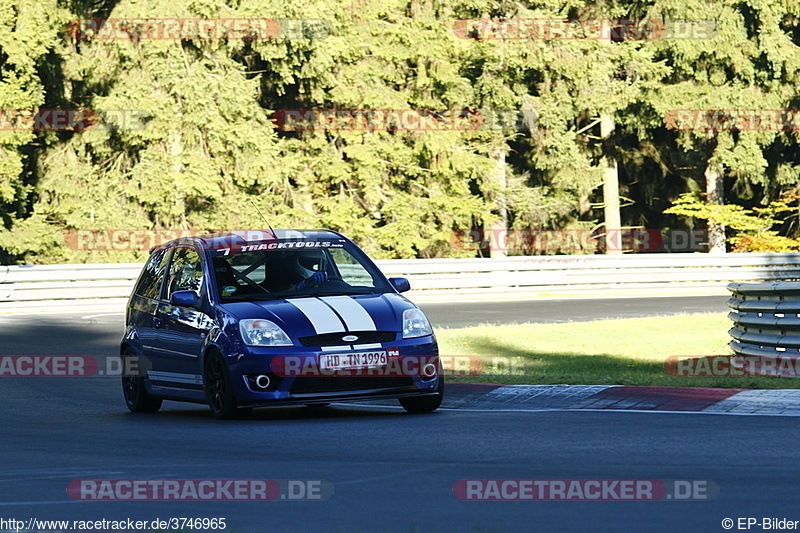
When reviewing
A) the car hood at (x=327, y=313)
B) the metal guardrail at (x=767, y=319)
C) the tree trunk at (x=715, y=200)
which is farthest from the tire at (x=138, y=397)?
the tree trunk at (x=715, y=200)

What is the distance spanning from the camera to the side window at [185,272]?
12.8m

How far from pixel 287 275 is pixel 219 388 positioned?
4.00 ft

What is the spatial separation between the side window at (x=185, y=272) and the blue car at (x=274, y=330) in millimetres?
12

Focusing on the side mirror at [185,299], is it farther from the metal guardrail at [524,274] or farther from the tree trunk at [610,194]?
the tree trunk at [610,194]

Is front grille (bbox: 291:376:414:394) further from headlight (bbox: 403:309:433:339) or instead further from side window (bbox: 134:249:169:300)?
side window (bbox: 134:249:169:300)

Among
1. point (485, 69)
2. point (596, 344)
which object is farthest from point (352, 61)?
point (596, 344)

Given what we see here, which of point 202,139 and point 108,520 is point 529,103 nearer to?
point 202,139

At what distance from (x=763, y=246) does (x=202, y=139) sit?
17969mm

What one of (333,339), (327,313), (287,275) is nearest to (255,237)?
(287,275)

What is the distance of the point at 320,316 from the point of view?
→ 11711 millimetres

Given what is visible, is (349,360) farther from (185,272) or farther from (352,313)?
(185,272)

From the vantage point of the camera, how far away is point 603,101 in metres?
49.9

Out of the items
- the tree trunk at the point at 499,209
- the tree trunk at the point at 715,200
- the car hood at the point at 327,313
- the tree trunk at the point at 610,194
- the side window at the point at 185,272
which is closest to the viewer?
the car hood at the point at 327,313

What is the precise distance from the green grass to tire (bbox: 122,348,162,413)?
9.67 feet
